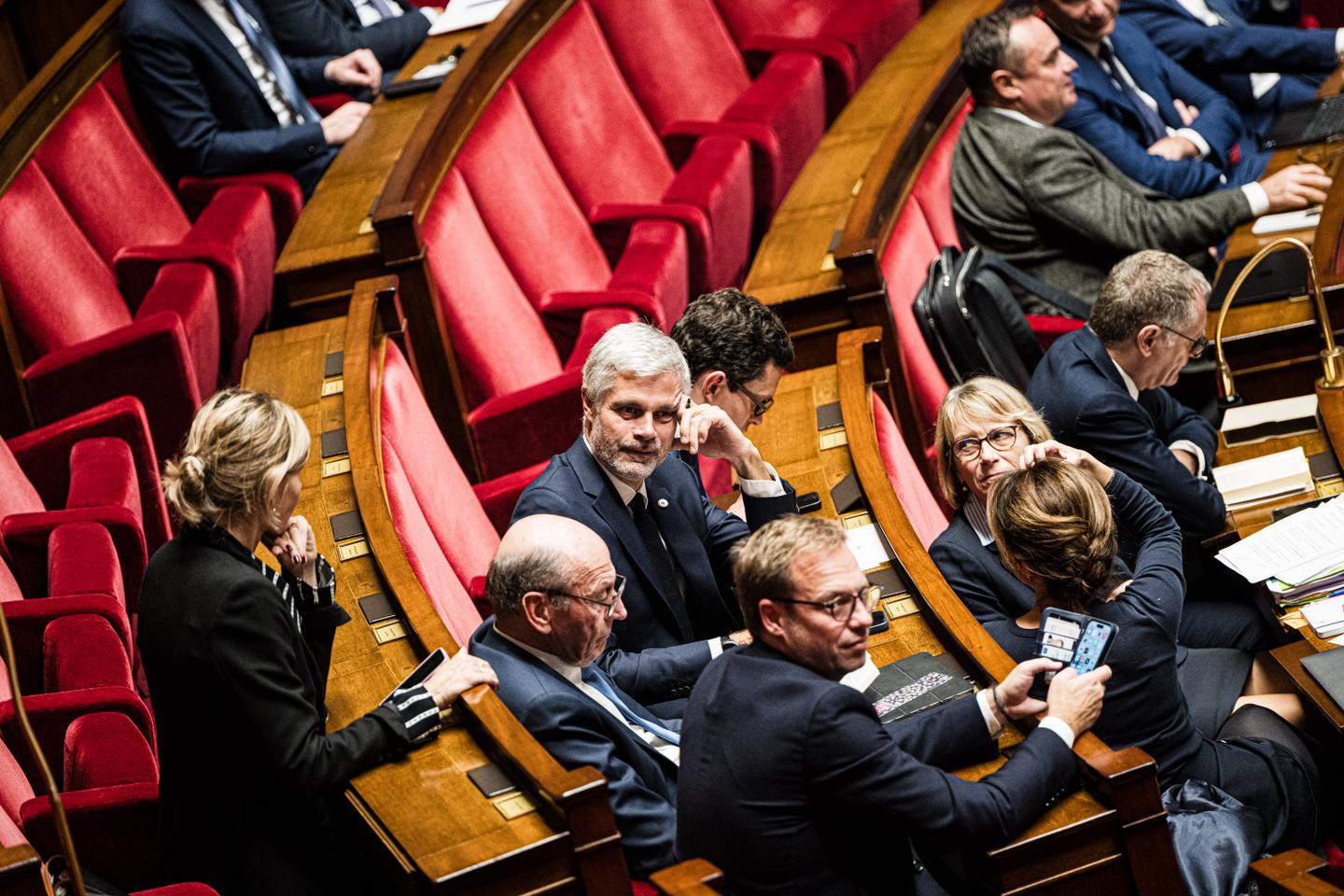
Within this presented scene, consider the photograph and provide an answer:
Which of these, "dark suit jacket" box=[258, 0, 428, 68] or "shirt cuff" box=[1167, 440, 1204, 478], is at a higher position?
"dark suit jacket" box=[258, 0, 428, 68]

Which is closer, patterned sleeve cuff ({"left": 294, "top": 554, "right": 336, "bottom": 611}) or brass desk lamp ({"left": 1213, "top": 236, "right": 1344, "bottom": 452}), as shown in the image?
patterned sleeve cuff ({"left": 294, "top": 554, "right": 336, "bottom": 611})

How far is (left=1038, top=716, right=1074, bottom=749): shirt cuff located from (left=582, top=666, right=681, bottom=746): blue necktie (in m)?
0.14

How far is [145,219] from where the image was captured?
1.09m

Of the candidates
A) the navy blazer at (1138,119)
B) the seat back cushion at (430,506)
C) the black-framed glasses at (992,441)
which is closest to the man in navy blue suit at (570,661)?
the seat back cushion at (430,506)

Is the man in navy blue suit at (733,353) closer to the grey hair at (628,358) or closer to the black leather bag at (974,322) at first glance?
the grey hair at (628,358)

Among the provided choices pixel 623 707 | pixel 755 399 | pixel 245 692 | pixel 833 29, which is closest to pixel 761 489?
pixel 755 399

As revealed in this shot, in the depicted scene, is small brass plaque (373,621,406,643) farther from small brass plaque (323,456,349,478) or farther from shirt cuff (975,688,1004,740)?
shirt cuff (975,688,1004,740)

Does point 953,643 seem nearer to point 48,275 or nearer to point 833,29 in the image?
point 48,275

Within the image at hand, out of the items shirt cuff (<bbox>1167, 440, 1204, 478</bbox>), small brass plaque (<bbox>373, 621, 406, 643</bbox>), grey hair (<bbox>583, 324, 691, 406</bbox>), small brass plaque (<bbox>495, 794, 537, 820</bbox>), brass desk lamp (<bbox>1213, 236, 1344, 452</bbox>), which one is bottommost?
shirt cuff (<bbox>1167, 440, 1204, 478</bbox>)

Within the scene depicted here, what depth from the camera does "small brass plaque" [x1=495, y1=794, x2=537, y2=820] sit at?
530 millimetres

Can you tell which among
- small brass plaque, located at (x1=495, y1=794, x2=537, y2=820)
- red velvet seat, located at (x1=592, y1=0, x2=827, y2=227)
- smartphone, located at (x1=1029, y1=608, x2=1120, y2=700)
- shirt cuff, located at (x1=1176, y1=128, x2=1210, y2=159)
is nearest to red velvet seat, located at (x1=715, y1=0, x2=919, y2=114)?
red velvet seat, located at (x1=592, y1=0, x2=827, y2=227)

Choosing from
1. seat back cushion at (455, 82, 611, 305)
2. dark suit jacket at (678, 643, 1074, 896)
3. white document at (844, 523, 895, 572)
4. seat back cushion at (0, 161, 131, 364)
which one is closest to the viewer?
dark suit jacket at (678, 643, 1074, 896)

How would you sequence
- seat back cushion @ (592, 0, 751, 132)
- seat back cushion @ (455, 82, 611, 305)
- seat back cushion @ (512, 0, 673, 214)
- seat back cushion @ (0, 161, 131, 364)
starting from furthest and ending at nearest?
1. seat back cushion @ (592, 0, 751, 132)
2. seat back cushion @ (512, 0, 673, 214)
3. seat back cushion @ (455, 82, 611, 305)
4. seat back cushion @ (0, 161, 131, 364)

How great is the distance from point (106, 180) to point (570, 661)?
2.17 ft
